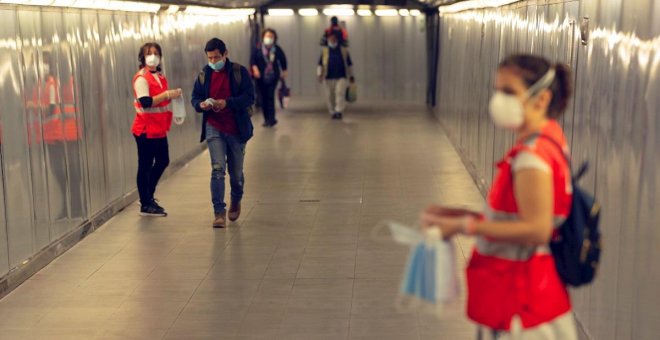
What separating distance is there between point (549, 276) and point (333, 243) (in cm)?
531

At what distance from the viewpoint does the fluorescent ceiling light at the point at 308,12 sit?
2464cm

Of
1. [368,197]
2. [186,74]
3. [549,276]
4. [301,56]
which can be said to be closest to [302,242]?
[368,197]

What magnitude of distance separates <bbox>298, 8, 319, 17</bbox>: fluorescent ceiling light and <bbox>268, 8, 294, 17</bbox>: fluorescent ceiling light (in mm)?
246

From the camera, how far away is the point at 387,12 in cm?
2467

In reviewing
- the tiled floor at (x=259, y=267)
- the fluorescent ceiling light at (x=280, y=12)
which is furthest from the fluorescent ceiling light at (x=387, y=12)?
the tiled floor at (x=259, y=267)

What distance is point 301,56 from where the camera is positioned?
2528 cm

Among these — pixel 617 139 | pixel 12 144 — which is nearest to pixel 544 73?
pixel 617 139

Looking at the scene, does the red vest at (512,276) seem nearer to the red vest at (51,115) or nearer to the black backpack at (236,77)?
the red vest at (51,115)

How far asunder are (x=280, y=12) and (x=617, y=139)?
798 inches

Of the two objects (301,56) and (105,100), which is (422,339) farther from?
(301,56)

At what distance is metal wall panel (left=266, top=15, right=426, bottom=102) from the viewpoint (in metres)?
24.6

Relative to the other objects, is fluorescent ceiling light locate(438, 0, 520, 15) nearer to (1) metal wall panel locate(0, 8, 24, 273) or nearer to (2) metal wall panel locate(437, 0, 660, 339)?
(2) metal wall panel locate(437, 0, 660, 339)

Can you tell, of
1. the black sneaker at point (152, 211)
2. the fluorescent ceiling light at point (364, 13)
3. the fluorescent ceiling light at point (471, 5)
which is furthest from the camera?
the fluorescent ceiling light at point (364, 13)

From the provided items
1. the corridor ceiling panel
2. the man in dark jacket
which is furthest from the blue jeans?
the corridor ceiling panel
